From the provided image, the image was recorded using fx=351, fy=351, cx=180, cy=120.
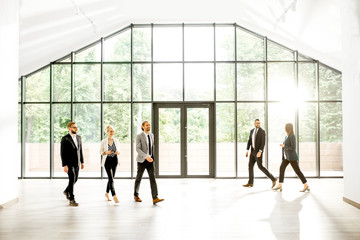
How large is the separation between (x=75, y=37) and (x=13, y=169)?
437cm

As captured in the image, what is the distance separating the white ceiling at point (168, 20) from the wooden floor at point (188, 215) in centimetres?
368

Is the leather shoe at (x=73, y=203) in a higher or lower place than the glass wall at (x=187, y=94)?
lower

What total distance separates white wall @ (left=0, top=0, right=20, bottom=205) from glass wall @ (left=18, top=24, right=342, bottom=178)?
3734mm

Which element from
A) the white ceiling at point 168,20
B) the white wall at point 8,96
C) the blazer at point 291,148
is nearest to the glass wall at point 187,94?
the white ceiling at point 168,20

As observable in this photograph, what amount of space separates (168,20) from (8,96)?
5.41 m

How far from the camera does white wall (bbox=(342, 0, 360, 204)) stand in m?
6.17

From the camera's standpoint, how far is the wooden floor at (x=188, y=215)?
14.8 feet

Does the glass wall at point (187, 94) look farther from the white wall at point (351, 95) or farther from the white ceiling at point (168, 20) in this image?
the white wall at point (351, 95)

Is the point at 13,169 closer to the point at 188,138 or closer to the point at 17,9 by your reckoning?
the point at 17,9

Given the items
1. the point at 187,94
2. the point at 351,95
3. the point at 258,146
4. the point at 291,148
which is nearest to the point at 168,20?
the point at 187,94

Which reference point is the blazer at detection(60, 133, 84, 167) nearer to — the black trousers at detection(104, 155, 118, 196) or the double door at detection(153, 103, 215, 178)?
the black trousers at detection(104, 155, 118, 196)

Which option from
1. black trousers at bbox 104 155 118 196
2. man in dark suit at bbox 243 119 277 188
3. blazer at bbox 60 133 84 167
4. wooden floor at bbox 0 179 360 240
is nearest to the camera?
wooden floor at bbox 0 179 360 240

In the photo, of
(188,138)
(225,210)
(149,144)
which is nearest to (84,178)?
(188,138)

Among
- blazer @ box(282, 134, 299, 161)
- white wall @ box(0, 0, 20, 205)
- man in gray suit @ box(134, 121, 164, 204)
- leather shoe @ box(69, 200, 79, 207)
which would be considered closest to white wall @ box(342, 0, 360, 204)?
blazer @ box(282, 134, 299, 161)
